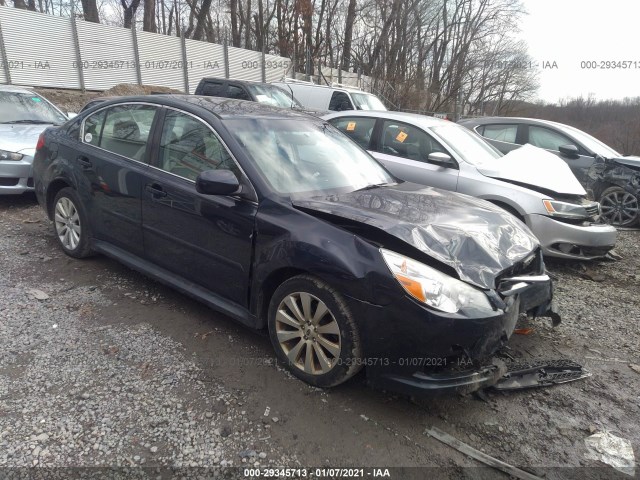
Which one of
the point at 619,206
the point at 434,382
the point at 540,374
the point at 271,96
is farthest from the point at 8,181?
the point at 619,206

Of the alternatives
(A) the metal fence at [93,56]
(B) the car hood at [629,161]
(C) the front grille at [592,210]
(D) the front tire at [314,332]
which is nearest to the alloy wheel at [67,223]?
(D) the front tire at [314,332]

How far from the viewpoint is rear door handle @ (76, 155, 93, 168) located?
4.17m

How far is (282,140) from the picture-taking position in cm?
356

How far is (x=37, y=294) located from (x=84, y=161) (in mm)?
Answer: 1240

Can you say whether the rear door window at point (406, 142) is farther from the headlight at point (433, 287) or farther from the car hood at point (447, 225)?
the headlight at point (433, 287)

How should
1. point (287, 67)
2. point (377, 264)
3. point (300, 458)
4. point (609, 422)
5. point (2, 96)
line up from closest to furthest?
point (300, 458), point (377, 264), point (609, 422), point (2, 96), point (287, 67)

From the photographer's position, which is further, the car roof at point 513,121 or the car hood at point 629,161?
the car roof at point 513,121

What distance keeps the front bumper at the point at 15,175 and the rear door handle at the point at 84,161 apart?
7.49 feet

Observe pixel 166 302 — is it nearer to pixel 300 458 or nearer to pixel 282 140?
pixel 282 140

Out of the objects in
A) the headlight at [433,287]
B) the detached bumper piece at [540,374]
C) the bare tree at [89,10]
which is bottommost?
the detached bumper piece at [540,374]

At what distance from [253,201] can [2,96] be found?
649 centimetres

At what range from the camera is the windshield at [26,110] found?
7098 millimetres

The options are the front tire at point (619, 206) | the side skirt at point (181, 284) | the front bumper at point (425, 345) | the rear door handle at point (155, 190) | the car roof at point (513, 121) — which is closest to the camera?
the front bumper at point (425, 345)

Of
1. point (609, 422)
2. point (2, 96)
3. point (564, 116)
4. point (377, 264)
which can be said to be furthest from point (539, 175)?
point (564, 116)
